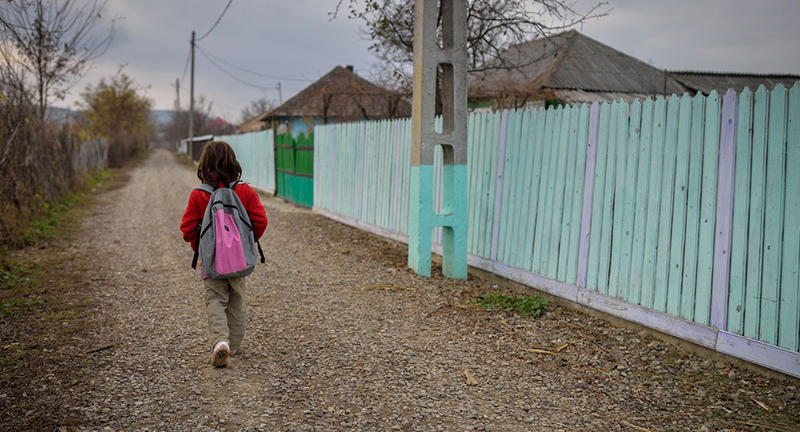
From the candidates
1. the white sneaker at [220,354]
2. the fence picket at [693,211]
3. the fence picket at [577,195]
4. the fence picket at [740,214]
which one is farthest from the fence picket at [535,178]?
the white sneaker at [220,354]

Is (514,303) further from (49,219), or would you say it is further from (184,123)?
(184,123)

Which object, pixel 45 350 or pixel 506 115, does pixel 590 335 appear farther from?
pixel 45 350

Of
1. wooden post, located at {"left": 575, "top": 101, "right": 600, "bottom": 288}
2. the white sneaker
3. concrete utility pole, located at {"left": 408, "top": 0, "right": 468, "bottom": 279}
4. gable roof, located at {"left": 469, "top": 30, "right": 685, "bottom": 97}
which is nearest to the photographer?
the white sneaker

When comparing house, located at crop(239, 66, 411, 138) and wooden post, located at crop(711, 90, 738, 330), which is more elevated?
house, located at crop(239, 66, 411, 138)

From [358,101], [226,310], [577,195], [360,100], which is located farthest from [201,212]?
[358,101]

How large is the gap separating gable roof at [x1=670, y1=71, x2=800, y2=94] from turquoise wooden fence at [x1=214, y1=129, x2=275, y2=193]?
16119 mm

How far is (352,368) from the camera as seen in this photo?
12.6 ft

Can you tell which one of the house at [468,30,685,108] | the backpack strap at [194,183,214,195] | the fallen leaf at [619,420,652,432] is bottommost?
the fallen leaf at [619,420,652,432]

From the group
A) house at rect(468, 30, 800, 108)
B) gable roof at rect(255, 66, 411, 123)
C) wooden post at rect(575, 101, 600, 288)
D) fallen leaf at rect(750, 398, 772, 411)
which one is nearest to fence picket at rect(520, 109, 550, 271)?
Answer: wooden post at rect(575, 101, 600, 288)

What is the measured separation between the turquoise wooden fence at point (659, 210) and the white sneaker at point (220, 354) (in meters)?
3.11

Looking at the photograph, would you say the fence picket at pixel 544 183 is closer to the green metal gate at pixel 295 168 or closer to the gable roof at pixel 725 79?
the green metal gate at pixel 295 168

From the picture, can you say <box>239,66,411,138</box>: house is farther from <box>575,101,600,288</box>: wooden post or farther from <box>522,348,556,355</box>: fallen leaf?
<box>522,348,556,355</box>: fallen leaf

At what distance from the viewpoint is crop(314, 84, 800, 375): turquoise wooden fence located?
140 inches

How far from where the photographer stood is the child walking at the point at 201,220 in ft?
12.2
